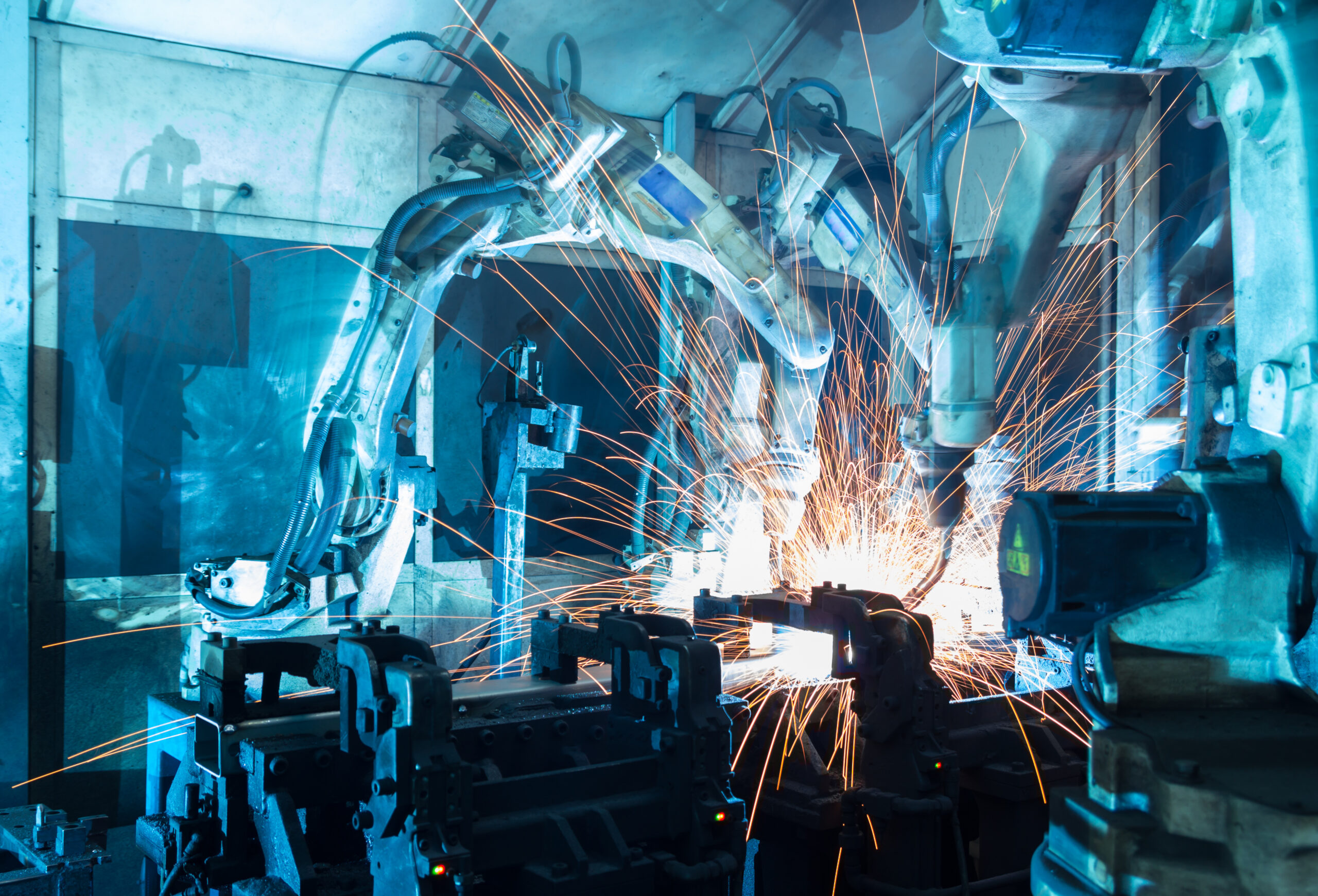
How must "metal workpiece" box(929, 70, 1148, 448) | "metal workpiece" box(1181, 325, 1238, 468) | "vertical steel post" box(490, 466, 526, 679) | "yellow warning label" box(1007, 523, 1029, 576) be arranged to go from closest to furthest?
"yellow warning label" box(1007, 523, 1029, 576)
"metal workpiece" box(1181, 325, 1238, 468)
"metal workpiece" box(929, 70, 1148, 448)
"vertical steel post" box(490, 466, 526, 679)

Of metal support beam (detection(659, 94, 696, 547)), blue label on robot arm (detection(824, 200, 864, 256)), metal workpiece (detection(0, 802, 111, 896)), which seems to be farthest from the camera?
metal support beam (detection(659, 94, 696, 547))

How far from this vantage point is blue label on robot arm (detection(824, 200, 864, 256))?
492 cm

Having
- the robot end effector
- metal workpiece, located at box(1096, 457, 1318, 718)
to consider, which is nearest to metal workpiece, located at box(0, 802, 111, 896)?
metal workpiece, located at box(1096, 457, 1318, 718)

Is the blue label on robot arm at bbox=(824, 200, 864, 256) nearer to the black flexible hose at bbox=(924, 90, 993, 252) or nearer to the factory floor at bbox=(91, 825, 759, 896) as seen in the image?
the black flexible hose at bbox=(924, 90, 993, 252)

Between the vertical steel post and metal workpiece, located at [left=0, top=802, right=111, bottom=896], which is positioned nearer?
metal workpiece, located at [left=0, top=802, right=111, bottom=896]

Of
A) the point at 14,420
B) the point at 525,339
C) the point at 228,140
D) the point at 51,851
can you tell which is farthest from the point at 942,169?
the point at 14,420

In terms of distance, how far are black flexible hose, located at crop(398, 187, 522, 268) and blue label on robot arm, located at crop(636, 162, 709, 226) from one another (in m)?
0.62

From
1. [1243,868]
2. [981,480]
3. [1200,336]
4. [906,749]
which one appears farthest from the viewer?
[981,480]

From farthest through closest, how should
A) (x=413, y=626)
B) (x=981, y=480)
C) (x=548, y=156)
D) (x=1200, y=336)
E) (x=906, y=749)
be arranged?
(x=413, y=626) → (x=981, y=480) → (x=548, y=156) → (x=906, y=749) → (x=1200, y=336)

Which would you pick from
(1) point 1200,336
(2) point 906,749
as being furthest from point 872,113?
(1) point 1200,336

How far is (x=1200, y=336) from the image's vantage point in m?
1.86

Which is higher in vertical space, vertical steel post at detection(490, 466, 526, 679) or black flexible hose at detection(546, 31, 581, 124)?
black flexible hose at detection(546, 31, 581, 124)

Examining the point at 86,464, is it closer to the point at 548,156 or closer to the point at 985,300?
the point at 548,156

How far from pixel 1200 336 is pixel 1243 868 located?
39.6 inches
